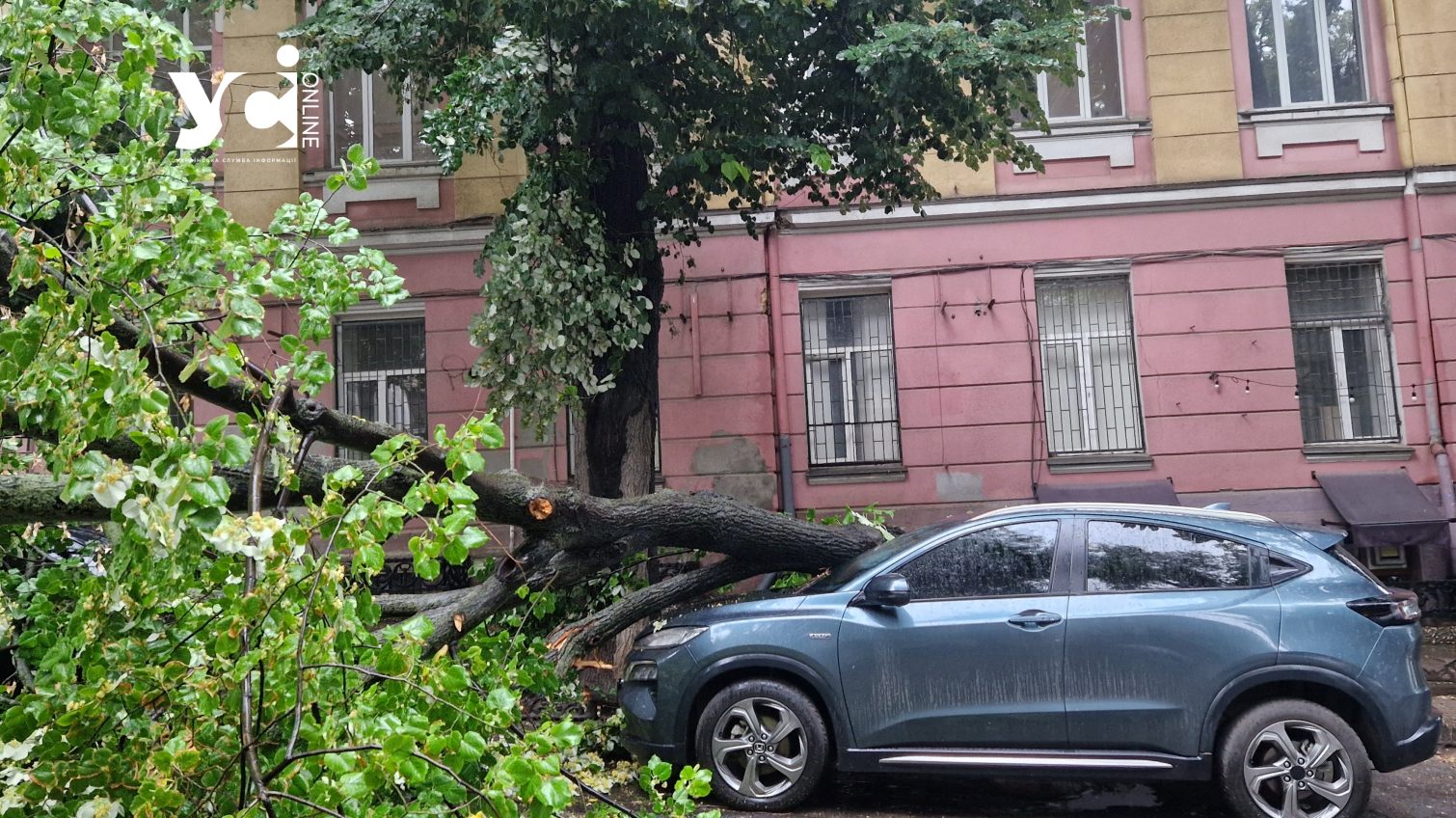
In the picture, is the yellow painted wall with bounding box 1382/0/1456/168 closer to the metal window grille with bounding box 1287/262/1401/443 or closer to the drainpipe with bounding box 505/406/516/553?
the metal window grille with bounding box 1287/262/1401/443

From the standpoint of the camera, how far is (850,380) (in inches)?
472

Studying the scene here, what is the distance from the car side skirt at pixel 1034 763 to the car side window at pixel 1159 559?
0.81 metres

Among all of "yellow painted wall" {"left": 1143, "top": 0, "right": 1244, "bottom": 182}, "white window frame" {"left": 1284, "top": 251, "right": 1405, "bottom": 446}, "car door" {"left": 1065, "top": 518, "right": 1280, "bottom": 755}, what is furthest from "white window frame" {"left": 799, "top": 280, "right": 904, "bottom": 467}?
"car door" {"left": 1065, "top": 518, "right": 1280, "bottom": 755}

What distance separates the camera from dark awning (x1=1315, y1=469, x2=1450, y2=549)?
417 inches

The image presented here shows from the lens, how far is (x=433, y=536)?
2.40 meters

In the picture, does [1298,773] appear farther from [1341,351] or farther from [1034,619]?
[1341,351]

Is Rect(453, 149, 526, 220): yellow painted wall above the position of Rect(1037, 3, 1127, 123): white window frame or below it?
below

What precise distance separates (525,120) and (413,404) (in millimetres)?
5233

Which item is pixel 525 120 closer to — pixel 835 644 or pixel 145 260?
pixel 835 644

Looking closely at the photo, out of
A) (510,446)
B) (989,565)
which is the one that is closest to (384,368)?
(510,446)

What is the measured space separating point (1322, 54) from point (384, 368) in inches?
435

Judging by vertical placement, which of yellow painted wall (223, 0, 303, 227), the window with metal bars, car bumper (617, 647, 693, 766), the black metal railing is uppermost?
yellow painted wall (223, 0, 303, 227)

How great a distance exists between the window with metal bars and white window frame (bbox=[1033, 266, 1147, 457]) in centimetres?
688

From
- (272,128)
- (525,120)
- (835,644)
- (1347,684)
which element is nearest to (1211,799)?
(1347,684)
